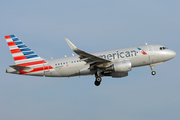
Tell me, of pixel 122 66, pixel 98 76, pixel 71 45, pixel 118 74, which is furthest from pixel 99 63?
pixel 71 45

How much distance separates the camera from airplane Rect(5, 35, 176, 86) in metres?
43.2

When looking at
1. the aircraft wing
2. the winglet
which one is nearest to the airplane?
the aircraft wing

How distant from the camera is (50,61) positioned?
45.1 metres

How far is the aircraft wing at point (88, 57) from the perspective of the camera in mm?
38781

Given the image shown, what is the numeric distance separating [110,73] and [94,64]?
143 inches

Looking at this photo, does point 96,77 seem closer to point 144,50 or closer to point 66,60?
point 66,60

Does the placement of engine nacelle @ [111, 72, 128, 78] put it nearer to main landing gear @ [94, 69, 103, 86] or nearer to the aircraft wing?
main landing gear @ [94, 69, 103, 86]

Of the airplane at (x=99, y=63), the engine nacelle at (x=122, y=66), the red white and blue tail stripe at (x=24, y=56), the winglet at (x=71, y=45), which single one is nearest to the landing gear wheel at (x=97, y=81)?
the airplane at (x=99, y=63)

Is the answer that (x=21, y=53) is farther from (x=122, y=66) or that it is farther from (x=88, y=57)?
(x=122, y=66)

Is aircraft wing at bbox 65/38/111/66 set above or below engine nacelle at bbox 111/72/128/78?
above

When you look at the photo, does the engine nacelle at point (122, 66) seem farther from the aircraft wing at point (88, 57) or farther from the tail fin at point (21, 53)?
the tail fin at point (21, 53)

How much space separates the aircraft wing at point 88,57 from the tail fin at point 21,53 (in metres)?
7.82

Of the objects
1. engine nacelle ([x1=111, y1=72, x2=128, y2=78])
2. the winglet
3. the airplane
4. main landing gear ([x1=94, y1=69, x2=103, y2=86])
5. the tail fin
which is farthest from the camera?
the tail fin

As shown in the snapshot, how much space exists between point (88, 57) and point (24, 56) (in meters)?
11.1
